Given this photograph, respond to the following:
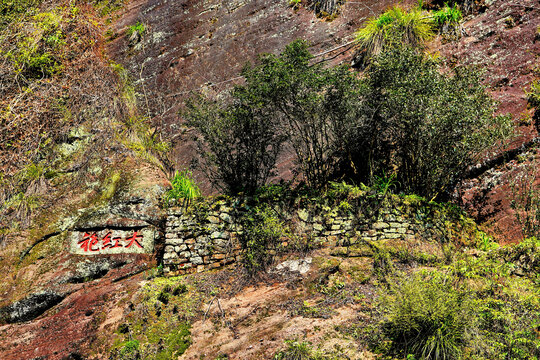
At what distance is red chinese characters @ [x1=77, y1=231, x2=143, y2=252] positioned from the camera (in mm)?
7910

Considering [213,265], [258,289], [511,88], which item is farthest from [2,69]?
[511,88]

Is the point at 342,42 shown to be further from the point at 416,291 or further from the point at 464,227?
the point at 416,291

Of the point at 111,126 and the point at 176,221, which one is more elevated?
the point at 111,126

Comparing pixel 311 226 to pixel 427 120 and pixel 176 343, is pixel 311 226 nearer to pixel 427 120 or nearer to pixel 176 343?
pixel 427 120

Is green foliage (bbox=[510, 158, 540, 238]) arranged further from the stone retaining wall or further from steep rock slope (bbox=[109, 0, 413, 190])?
steep rock slope (bbox=[109, 0, 413, 190])

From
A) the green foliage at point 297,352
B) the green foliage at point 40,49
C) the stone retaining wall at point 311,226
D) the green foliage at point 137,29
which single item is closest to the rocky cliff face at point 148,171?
the green foliage at point 297,352

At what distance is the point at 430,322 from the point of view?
4.74 metres

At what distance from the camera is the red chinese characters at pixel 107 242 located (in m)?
7.91

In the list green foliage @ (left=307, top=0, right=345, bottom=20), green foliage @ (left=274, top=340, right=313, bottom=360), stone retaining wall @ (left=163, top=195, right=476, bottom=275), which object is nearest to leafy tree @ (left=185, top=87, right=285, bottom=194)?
stone retaining wall @ (left=163, top=195, right=476, bottom=275)

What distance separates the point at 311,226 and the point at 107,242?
13.0 ft

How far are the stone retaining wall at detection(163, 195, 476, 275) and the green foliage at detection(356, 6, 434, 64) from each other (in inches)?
164

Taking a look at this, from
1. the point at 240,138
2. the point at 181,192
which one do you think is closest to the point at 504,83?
the point at 240,138

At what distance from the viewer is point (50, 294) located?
24.2 feet

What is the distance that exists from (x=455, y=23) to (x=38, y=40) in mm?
12046
